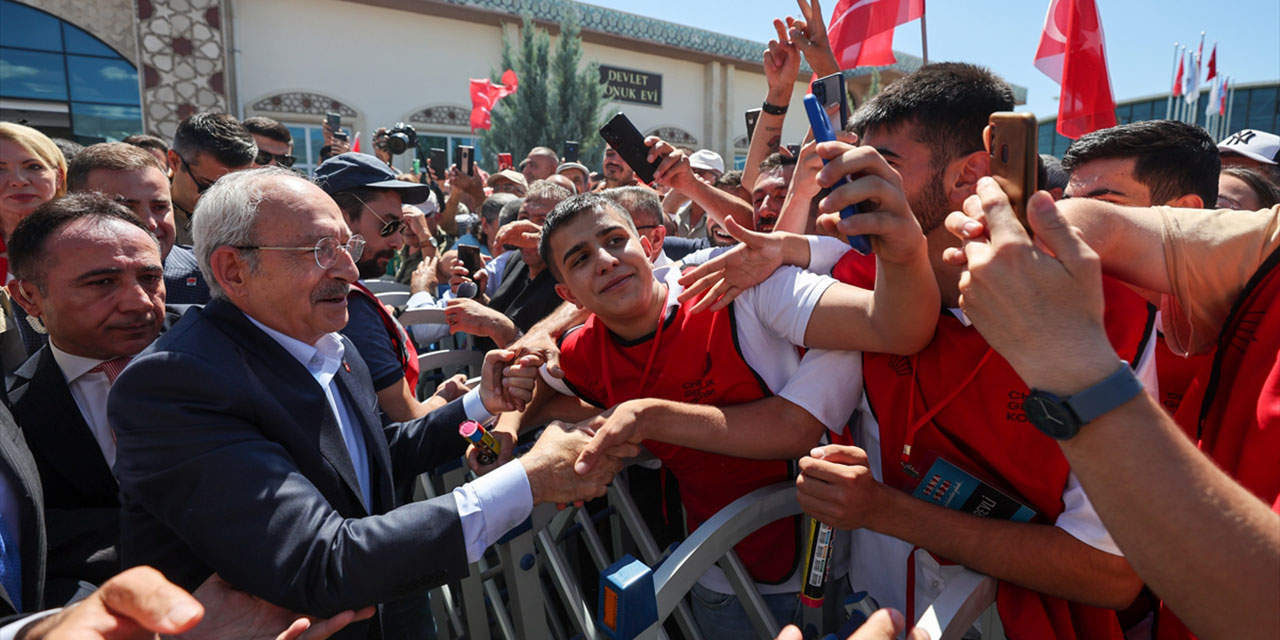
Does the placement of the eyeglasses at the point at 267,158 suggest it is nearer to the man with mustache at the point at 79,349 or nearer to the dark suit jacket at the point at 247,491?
the man with mustache at the point at 79,349

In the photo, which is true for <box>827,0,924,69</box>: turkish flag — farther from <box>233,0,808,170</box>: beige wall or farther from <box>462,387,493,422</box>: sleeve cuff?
<box>233,0,808,170</box>: beige wall

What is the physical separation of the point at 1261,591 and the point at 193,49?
19213 millimetres

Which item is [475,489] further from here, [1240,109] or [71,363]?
[1240,109]

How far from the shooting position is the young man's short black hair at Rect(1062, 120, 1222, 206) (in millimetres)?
2270

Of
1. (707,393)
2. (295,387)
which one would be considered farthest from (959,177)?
(295,387)

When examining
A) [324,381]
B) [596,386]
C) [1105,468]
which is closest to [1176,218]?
[1105,468]

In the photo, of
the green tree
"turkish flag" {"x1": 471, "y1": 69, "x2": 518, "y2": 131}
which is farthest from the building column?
"turkish flag" {"x1": 471, "y1": 69, "x2": 518, "y2": 131}

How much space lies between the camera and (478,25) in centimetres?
1966

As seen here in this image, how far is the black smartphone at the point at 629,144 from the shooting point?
9.97 feet

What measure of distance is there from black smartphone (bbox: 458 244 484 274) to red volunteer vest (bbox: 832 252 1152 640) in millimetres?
3372

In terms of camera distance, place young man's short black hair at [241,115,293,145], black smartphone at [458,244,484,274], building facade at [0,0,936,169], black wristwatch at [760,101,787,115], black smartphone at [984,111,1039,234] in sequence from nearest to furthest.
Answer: black smartphone at [984,111,1039,234] → black wristwatch at [760,101,787,115] → black smartphone at [458,244,484,274] → young man's short black hair at [241,115,293,145] → building facade at [0,0,936,169]

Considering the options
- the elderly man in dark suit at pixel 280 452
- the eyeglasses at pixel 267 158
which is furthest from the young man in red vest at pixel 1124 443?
the eyeglasses at pixel 267 158

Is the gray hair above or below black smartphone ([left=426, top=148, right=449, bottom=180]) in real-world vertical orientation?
below

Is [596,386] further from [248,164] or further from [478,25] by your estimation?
[478,25]
